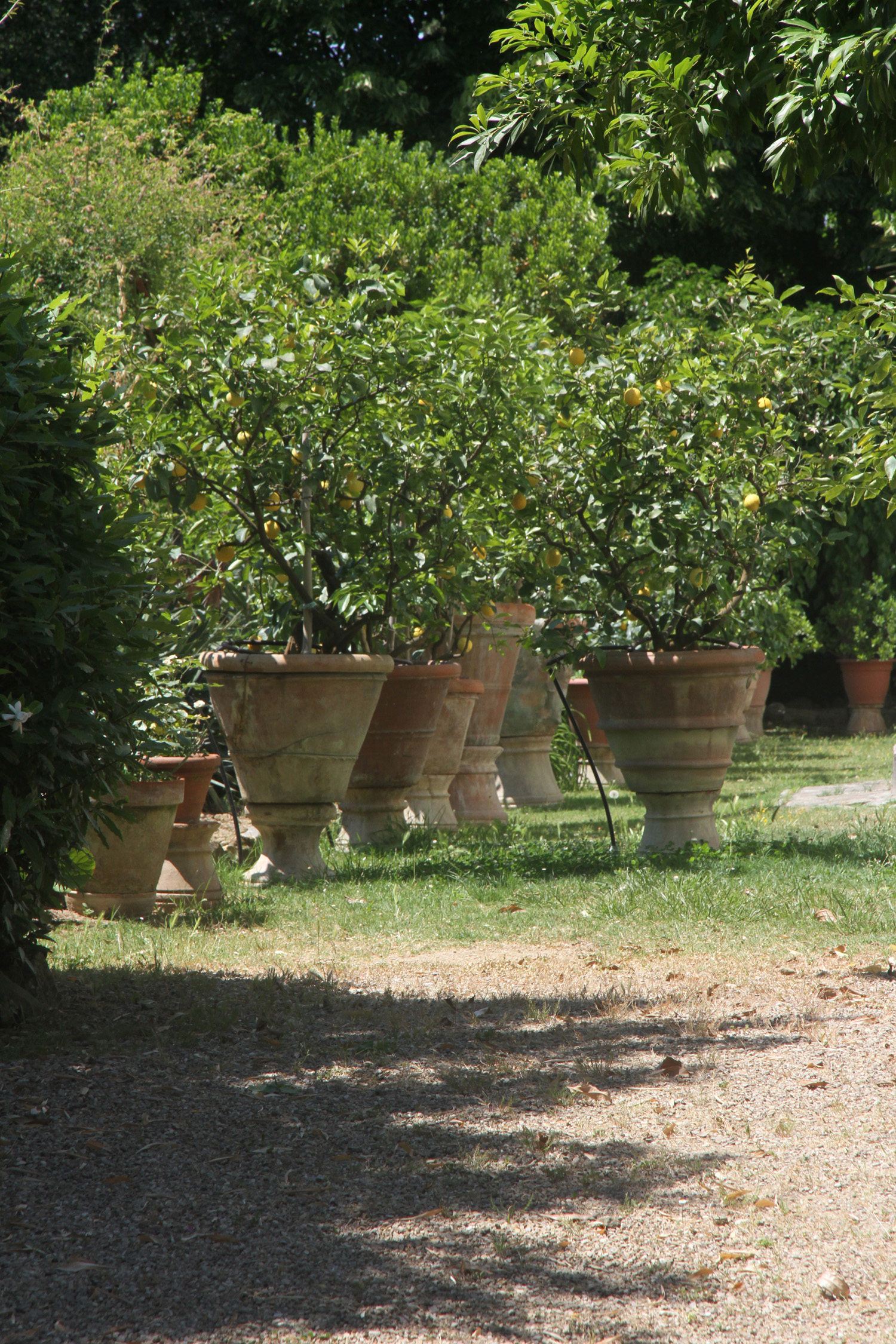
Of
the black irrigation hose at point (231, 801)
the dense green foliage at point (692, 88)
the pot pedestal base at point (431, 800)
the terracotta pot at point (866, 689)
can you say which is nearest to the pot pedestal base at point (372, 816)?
the black irrigation hose at point (231, 801)

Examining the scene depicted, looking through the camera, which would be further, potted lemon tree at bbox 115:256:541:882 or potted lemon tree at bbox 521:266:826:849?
potted lemon tree at bbox 521:266:826:849

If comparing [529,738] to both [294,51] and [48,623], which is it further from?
[294,51]

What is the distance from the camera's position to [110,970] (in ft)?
12.5

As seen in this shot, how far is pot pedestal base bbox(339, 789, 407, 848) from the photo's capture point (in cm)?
685

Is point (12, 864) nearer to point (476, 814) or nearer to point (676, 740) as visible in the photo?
point (676, 740)

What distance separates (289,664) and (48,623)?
2518 mm

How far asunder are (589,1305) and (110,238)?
426 inches

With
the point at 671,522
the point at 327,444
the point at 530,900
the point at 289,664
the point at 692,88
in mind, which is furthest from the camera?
the point at 671,522

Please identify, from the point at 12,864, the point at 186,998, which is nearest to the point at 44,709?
the point at 12,864

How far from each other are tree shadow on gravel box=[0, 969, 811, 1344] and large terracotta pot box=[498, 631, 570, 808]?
5581mm

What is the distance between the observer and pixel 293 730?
555cm

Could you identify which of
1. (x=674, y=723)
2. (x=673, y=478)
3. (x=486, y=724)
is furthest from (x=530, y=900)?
(x=486, y=724)

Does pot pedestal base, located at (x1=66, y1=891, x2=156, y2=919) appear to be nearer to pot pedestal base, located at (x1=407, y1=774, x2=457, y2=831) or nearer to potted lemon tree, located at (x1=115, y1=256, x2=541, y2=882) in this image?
potted lemon tree, located at (x1=115, y1=256, x2=541, y2=882)

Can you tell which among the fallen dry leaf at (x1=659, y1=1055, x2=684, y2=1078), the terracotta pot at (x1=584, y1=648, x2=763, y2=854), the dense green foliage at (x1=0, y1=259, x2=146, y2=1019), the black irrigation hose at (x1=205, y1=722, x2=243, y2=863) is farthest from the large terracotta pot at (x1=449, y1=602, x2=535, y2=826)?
the fallen dry leaf at (x1=659, y1=1055, x2=684, y2=1078)
